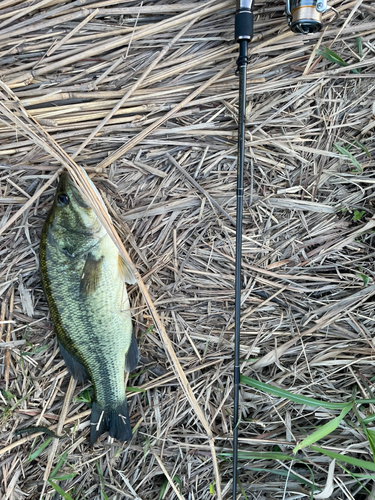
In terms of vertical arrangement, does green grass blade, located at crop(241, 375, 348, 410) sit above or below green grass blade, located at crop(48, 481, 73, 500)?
above

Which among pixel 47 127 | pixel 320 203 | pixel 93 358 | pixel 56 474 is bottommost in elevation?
pixel 56 474

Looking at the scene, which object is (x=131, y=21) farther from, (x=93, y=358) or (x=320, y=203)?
(x=93, y=358)

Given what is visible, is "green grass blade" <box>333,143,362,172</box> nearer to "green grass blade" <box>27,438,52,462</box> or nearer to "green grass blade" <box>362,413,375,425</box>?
"green grass blade" <box>362,413,375,425</box>

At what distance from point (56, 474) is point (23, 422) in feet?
1.34

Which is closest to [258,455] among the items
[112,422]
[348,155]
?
[112,422]

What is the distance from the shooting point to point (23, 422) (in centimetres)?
248

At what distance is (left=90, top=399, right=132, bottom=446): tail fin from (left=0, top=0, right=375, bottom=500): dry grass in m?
0.13

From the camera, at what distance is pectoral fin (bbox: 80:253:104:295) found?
221 centimetres

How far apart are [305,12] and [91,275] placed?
1.90 metres

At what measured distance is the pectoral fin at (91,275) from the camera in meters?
2.21

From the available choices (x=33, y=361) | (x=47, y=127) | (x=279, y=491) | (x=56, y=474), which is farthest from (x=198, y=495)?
(x=47, y=127)

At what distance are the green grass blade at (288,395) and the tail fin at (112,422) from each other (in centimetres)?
80

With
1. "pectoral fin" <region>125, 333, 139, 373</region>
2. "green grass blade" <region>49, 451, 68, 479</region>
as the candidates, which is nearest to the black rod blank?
"pectoral fin" <region>125, 333, 139, 373</region>

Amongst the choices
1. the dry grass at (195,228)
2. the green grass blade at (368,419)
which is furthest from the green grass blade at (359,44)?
the green grass blade at (368,419)
